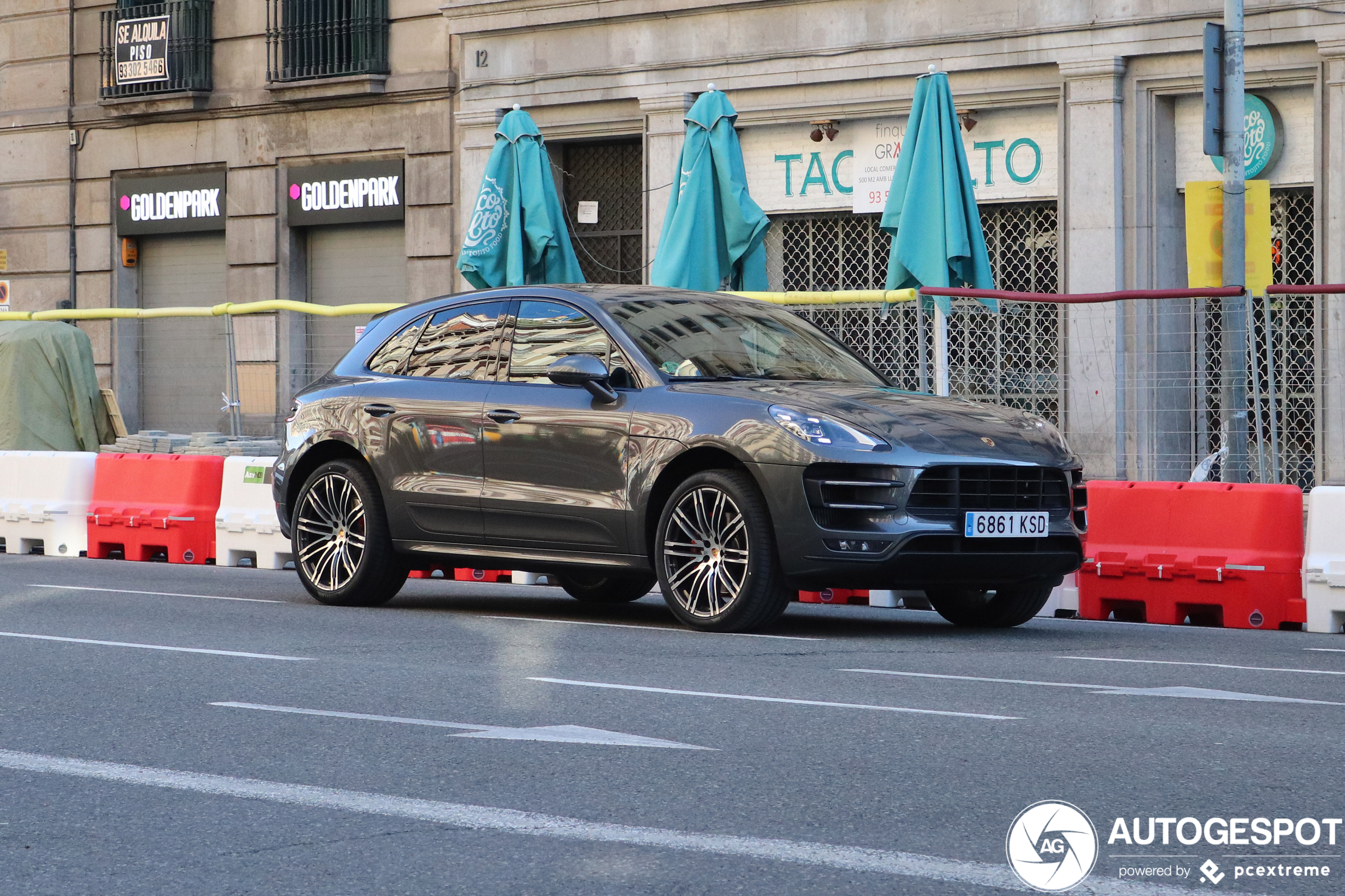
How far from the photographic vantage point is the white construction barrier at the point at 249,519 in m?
14.2

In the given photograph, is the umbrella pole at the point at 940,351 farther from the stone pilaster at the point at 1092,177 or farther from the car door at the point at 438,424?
the stone pilaster at the point at 1092,177

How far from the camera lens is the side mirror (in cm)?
952

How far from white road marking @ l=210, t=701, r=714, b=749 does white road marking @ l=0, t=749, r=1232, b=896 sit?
0.94 metres

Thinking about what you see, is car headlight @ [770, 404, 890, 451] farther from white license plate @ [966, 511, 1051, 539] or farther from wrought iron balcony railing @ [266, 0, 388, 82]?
wrought iron balcony railing @ [266, 0, 388, 82]

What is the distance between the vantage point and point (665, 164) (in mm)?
21750

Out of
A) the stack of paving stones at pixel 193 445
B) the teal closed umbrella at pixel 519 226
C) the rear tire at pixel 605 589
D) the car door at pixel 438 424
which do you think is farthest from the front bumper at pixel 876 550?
the teal closed umbrella at pixel 519 226

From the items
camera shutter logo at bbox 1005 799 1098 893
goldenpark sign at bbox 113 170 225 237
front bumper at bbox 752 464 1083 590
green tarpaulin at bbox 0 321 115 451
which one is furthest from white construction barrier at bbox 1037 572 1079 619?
goldenpark sign at bbox 113 170 225 237

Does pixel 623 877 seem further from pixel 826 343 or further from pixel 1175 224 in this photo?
pixel 1175 224

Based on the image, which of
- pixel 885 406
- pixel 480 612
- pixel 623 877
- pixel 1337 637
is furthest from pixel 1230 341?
pixel 623 877

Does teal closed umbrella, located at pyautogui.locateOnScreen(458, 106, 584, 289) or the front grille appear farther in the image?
teal closed umbrella, located at pyautogui.locateOnScreen(458, 106, 584, 289)

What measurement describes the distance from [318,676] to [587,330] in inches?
116

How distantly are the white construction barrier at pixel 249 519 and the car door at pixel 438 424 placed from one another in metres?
3.65

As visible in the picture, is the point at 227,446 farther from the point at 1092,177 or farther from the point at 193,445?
the point at 1092,177

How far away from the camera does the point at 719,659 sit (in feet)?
26.8
